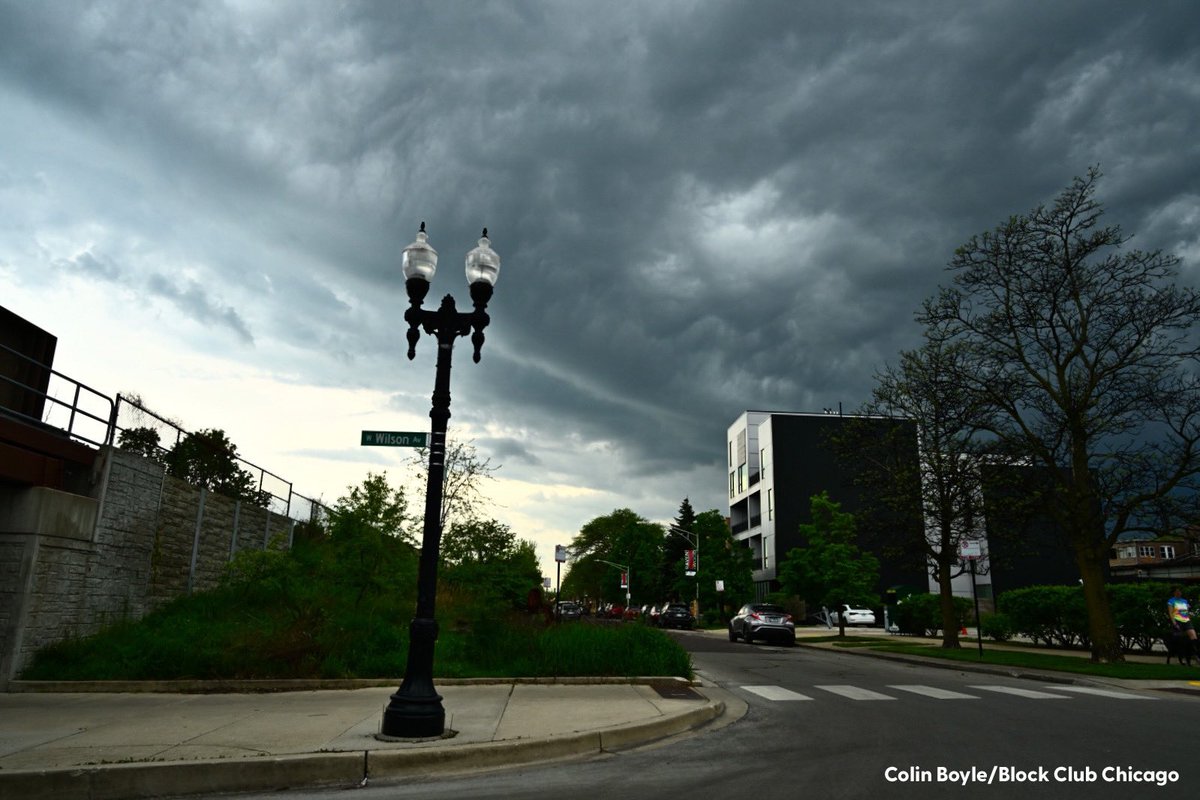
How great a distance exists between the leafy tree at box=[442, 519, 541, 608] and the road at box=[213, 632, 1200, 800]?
10.3 m

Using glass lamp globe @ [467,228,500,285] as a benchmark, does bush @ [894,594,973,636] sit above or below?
below

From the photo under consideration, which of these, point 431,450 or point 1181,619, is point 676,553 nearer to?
point 1181,619

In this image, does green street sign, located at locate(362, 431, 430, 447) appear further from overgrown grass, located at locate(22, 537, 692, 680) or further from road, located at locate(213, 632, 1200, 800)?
overgrown grass, located at locate(22, 537, 692, 680)

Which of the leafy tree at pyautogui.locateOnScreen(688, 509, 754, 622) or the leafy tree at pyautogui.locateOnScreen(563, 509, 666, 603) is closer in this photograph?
the leafy tree at pyautogui.locateOnScreen(688, 509, 754, 622)

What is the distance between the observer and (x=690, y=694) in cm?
1202

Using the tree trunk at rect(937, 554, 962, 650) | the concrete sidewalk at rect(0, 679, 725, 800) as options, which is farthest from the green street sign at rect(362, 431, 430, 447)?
the tree trunk at rect(937, 554, 962, 650)

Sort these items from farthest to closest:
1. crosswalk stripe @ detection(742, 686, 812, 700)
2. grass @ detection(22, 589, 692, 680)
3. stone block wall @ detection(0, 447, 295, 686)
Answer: crosswalk stripe @ detection(742, 686, 812, 700), grass @ detection(22, 589, 692, 680), stone block wall @ detection(0, 447, 295, 686)

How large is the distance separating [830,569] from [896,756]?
33274 mm

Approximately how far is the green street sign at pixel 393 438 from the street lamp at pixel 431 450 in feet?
0.81

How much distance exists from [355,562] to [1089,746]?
15.1m

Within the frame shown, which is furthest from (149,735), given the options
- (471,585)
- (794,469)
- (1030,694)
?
(794,469)

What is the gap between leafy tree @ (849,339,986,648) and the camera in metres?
23.8

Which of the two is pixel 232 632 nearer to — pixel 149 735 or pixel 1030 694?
pixel 149 735

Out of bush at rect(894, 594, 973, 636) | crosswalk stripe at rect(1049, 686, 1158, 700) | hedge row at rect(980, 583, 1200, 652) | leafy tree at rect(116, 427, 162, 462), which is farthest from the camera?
bush at rect(894, 594, 973, 636)
